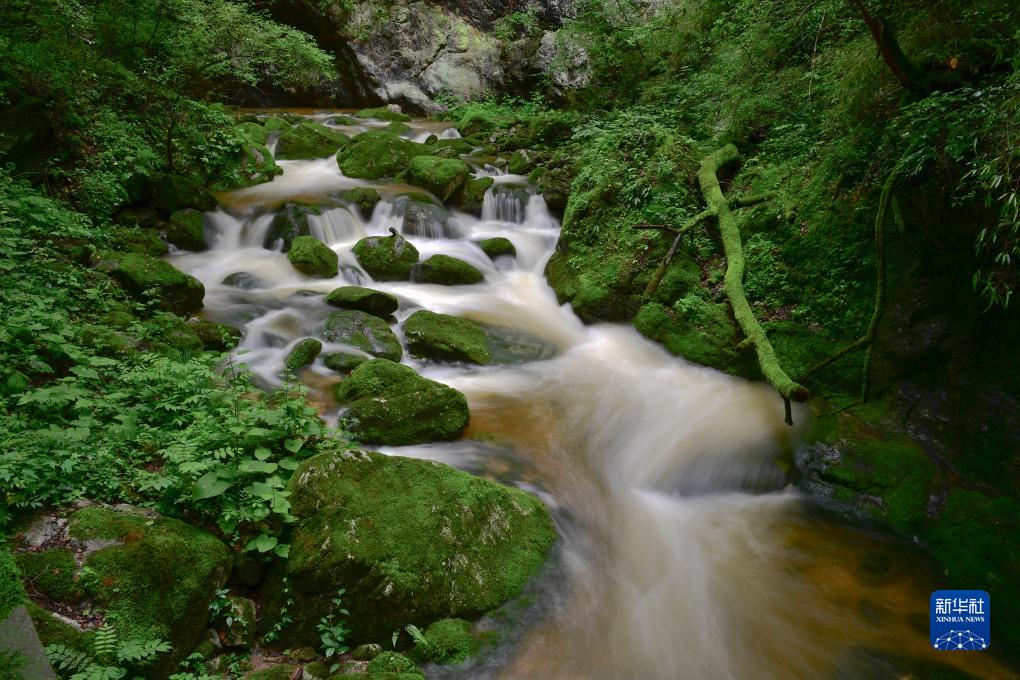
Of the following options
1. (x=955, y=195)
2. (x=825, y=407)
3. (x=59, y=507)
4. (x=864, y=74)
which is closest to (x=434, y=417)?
(x=59, y=507)

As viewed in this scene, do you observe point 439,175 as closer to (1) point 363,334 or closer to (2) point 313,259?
(2) point 313,259

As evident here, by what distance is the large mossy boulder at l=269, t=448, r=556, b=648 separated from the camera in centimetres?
334

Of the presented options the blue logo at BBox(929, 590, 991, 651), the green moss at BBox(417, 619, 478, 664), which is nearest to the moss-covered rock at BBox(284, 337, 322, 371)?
the green moss at BBox(417, 619, 478, 664)

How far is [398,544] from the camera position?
362 cm

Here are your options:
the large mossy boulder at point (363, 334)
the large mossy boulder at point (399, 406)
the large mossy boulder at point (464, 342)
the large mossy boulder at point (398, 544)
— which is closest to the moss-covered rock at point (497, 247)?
the large mossy boulder at point (464, 342)

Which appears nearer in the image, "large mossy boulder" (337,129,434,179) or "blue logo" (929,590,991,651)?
"blue logo" (929,590,991,651)

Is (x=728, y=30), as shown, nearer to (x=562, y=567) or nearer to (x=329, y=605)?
(x=562, y=567)

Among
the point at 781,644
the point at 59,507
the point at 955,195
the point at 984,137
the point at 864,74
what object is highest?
the point at 864,74

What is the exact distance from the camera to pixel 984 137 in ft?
13.5

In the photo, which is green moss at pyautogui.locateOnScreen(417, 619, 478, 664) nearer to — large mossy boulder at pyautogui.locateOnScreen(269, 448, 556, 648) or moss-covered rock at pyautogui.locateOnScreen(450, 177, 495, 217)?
large mossy boulder at pyautogui.locateOnScreen(269, 448, 556, 648)

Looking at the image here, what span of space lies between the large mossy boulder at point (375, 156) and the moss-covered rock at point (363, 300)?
227 inches

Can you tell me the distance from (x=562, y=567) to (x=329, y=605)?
1.90 meters

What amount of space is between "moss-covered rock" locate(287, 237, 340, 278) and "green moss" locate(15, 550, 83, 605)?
283 inches

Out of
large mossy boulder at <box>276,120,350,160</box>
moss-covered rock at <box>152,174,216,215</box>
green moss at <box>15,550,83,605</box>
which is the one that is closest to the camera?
green moss at <box>15,550,83,605</box>
